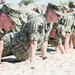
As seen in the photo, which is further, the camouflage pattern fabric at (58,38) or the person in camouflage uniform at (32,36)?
the camouflage pattern fabric at (58,38)

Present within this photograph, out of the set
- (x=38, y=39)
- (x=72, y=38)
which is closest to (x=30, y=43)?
(x=38, y=39)

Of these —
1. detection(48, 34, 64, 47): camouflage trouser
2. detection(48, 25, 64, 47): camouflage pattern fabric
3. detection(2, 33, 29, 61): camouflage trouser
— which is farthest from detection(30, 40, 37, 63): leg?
detection(48, 34, 64, 47): camouflage trouser

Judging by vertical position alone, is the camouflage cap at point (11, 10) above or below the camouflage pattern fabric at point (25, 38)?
above

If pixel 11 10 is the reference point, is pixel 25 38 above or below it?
below

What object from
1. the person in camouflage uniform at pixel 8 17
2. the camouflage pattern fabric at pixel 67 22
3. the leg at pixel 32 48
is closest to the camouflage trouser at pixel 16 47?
the leg at pixel 32 48

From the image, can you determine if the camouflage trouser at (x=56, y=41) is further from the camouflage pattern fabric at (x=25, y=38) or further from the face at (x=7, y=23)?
the face at (x=7, y=23)

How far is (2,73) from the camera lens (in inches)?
238

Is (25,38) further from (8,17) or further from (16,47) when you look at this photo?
(8,17)

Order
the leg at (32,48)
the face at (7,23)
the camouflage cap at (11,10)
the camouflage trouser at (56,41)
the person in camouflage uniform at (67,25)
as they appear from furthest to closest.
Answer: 1. the person in camouflage uniform at (67,25)
2. the camouflage trouser at (56,41)
3. the leg at (32,48)
4. the camouflage cap at (11,10)
5. the face at (7,23)

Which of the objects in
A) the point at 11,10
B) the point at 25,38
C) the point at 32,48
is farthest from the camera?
the point at 25,38

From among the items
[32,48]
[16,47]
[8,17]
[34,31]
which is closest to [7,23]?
[8,17]

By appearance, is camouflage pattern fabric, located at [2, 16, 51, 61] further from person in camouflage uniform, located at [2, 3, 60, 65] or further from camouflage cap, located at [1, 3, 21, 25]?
camouflage cap, located at [1, 3, 21, 25]

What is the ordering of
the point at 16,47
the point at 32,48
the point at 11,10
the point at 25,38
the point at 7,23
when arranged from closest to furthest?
the point at 7,23 → the point at 11,10 → the point at 32,48 → the point at 25,38 → the point at 16,47

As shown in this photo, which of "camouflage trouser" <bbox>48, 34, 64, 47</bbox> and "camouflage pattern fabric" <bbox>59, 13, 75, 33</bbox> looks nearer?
"camouflage trouser" <bbox>48, 34, 64, 47</bbox>
